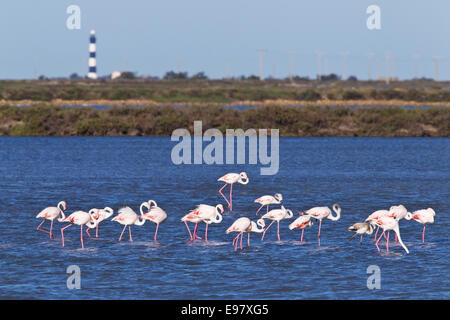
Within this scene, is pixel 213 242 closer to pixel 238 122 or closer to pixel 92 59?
pixel 238 122

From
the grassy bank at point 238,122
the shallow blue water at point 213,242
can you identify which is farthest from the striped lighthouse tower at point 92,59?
the shallow blue water at point 213,242

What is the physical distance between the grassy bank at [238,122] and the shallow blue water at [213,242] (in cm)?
2036

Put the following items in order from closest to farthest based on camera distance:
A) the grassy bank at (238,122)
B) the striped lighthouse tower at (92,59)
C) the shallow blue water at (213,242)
A: 1. the shallow blue water at (213,242)
2. the grassy bank at (238,122)
3. the striped lighthouse tower at (92,59)

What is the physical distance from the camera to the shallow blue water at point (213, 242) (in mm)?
14875

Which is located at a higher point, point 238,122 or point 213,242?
point 238,122

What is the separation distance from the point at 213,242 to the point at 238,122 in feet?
142

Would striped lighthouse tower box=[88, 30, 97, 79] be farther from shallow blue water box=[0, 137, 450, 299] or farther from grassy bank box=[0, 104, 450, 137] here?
shallow blue water box=[0, 137, 450, 299]

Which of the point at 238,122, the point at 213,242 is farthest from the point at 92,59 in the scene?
the point at 213,242

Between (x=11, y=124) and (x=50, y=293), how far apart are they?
4862cm

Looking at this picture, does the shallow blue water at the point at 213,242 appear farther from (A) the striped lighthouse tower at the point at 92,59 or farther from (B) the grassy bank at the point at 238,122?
(A) the striped lighthouse tower at the point at 92,59

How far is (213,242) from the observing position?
747 inches

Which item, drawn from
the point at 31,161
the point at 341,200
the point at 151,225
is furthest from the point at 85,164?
the point at 151,225

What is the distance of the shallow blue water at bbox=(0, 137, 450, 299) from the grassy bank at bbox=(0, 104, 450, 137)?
20.4 metres

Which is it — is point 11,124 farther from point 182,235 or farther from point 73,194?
point 182,235
